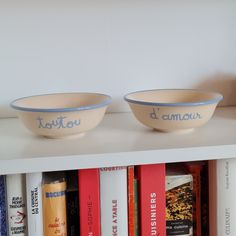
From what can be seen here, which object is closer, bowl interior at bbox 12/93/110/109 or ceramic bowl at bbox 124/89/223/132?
ceramic bowl at bbox 124/89/223/132

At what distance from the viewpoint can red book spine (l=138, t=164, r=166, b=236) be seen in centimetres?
66

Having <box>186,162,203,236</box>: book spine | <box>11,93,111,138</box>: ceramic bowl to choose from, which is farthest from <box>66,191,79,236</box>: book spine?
<box>186,162,203,236</box>: book spine

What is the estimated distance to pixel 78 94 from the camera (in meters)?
0.80

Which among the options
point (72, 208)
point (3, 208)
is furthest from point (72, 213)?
point (3, 208)

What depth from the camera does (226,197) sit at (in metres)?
0.67

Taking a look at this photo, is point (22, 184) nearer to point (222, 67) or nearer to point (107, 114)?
point (107, 114)

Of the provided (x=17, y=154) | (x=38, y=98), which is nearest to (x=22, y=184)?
(x=17, y=154)

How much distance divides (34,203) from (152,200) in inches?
7.5

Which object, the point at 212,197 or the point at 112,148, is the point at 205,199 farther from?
the point at 112,148

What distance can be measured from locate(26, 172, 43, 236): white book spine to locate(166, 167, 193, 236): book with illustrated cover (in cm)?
21

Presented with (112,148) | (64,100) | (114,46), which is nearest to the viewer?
(112,148)

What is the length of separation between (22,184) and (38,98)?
19 centimetres

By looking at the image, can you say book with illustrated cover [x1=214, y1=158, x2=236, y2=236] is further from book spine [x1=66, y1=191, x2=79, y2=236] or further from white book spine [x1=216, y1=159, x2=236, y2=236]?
book spine [x1=66, y1=191, x2=79, y2=236]

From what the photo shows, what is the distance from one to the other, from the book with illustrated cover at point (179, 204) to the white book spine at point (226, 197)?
0.05m
